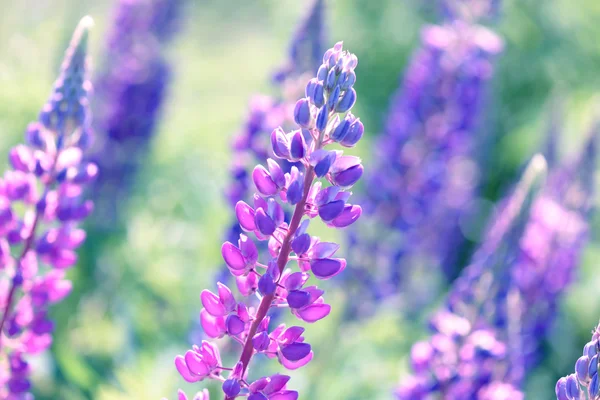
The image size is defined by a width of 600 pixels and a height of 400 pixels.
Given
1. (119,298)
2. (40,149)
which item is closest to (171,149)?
(119,298)

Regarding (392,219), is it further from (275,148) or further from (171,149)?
(275,148)

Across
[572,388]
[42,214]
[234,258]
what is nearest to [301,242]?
[234,258]

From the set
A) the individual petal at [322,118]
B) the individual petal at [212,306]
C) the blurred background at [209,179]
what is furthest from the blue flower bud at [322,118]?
the blurred background at [209,179]

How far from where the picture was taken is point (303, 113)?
56.4 inches

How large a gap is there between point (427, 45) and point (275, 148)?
2302 millimetres

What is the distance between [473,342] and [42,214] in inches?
50.2

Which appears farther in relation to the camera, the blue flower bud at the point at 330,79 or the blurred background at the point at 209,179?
the blurred background at the point at 209,179

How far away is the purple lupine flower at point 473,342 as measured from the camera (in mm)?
2385

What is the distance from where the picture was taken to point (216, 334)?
1.45 m

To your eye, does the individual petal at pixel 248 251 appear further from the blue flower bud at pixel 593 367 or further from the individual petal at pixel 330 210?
the blue flower bud at pixel 593 367

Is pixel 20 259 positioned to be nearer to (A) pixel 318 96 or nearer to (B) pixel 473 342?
(A) pixel 318 96

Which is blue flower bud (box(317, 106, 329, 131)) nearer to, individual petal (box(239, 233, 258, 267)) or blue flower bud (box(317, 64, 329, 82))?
blue flower bud (box(317, 64, 329, 82))

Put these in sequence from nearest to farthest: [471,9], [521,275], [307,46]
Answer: [307,46]
[521,275]
[471,9]

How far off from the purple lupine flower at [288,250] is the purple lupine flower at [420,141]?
213cm
